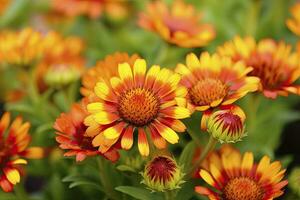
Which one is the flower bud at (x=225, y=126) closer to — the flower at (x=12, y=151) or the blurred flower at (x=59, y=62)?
the flower at (x=12, y=151)

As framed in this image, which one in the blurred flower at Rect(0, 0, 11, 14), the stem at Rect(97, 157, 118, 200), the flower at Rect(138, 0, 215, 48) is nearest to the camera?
the stem at Rect(97, 157, 118, 200)

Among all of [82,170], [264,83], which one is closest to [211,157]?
[264,83]

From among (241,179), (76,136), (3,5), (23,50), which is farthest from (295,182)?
(3,5)

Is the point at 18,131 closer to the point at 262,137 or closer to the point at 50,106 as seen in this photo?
the point at 50,106

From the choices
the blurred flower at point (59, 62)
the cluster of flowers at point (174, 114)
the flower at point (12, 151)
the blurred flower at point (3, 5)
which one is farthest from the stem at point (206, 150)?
the blurred flower at point (3, 5)

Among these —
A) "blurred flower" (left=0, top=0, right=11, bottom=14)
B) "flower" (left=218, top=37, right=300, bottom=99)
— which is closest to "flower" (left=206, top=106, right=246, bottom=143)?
"flower" (left=218, top=37, right=300, bottom=99)

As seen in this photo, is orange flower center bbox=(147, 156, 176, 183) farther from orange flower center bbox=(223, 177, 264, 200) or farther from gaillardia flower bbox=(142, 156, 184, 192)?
orange flower center bbox=(223, 177, 264, 200)
